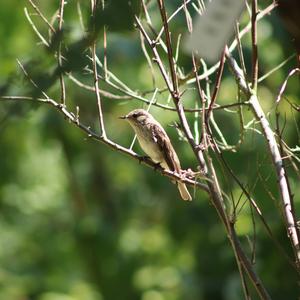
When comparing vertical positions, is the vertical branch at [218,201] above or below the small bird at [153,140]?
below

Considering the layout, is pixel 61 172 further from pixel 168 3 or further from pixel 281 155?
pixel 281 155

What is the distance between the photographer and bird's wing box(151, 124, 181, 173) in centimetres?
465

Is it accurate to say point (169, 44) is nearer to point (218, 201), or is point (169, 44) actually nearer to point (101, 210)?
point (218, 201)

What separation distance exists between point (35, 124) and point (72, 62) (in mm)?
7611

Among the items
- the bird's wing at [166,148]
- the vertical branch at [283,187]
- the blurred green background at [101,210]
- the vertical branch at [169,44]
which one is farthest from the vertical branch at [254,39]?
the blurred green background at [101,210]

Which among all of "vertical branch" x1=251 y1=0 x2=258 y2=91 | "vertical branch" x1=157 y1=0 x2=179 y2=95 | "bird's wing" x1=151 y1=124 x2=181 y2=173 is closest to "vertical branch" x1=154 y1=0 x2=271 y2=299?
"vertical branch" x1=157 y1=0 x2=179 y2=95

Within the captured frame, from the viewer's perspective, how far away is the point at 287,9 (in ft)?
6.48

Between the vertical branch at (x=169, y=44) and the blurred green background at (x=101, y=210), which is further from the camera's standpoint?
the blurred green background at (x=101, y=210)

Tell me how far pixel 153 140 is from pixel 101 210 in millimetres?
4969

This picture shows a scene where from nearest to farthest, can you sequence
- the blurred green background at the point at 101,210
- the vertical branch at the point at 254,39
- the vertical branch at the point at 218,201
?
the vertical branch at the point at 218,201 < the vertical branch at the point at 254,39 < the blurred green background at the point at 101,210

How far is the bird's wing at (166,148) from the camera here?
15.3 feet

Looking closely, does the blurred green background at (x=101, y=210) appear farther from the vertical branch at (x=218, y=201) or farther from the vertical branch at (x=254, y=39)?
the vertical branch at (x=218, y=201)

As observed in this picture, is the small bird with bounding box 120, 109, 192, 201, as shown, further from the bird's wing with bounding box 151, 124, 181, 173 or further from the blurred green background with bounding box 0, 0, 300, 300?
the blurred green background with bounding box 0, 0, 300, 300

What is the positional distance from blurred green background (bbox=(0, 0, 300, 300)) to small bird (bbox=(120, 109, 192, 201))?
2008 mm
